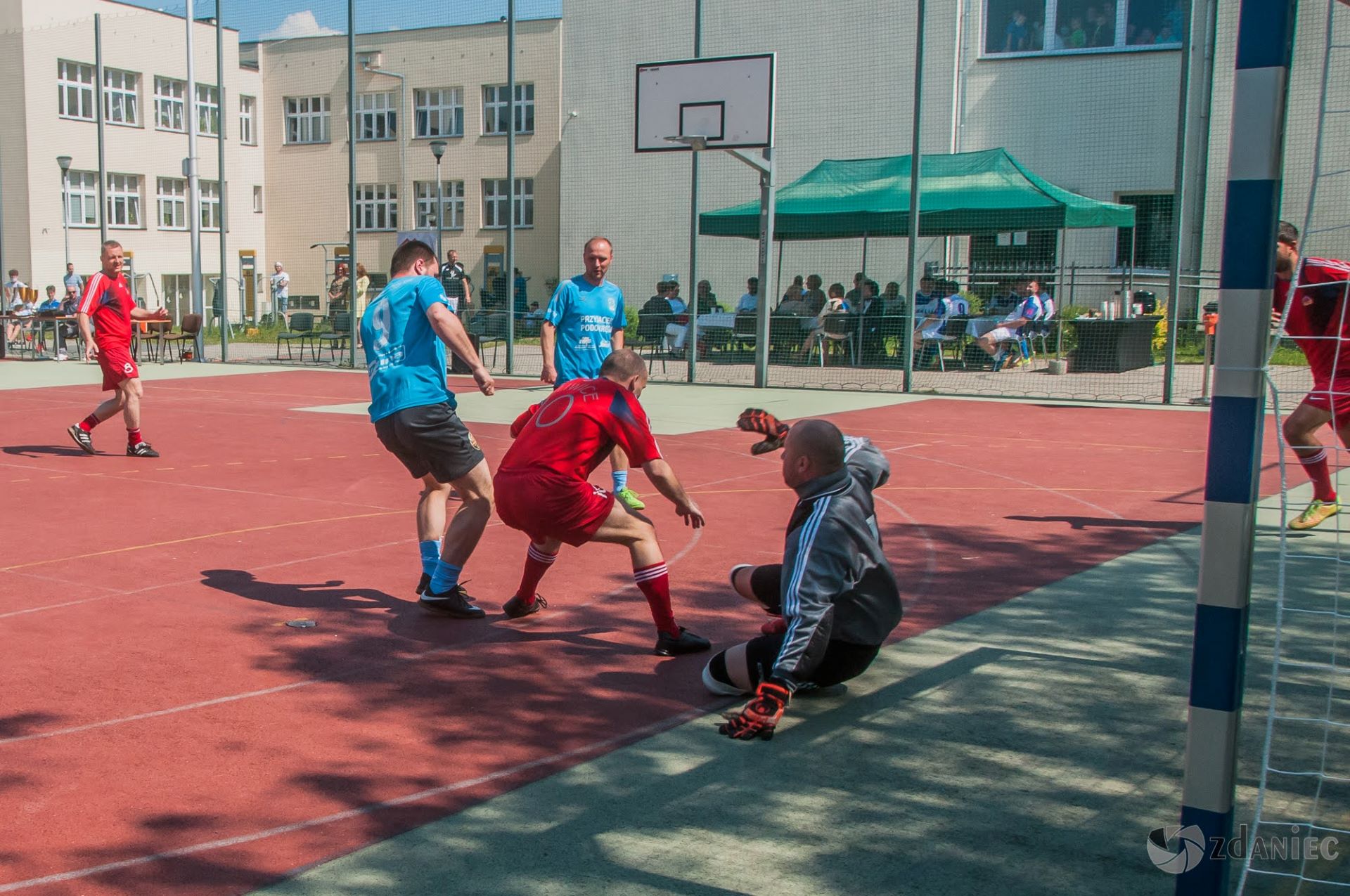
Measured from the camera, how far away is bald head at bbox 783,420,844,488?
15.3ft

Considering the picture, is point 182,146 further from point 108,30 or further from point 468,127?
point 468,127

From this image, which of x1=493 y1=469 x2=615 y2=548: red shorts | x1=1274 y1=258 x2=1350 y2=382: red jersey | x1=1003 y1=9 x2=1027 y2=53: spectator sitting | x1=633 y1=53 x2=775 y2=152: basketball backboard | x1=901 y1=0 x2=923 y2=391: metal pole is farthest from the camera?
→ x1=1003 y1=9 x2=1027 y2=53: spectator sitting

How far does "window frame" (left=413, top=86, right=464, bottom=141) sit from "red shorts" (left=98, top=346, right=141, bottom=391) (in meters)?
30.9

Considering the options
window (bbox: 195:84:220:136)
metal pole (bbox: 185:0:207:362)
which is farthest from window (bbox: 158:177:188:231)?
metal pole (bbox: 185:0:207:362)

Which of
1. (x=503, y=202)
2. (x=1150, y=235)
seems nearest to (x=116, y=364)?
(x=1150, y=235)

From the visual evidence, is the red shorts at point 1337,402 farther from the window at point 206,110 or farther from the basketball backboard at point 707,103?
the window at point 206,110

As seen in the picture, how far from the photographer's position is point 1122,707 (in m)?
4.78

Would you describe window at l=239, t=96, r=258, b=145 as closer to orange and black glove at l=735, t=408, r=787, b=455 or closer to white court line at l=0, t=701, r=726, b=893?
orange and black glove at l=735, t=408, r=787, b=455

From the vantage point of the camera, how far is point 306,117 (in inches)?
1703

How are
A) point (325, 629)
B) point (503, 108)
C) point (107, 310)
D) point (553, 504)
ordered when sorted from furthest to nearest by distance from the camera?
point (503, 108), point (107, 310), point (325, 629), point (553, 504)

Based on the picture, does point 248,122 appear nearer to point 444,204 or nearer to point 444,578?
point 444,204

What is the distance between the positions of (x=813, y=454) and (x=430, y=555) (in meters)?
2.41

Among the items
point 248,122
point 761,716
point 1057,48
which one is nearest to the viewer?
point 761,716

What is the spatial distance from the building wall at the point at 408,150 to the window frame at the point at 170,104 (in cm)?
275
